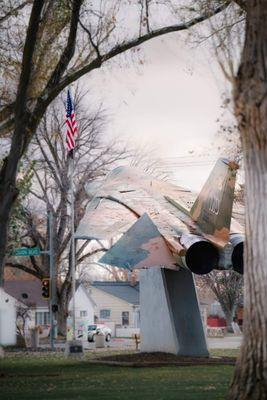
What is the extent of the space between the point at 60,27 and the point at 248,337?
46.5 ft

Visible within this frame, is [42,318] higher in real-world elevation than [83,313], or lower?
lower

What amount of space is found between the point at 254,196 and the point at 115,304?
78061 mm

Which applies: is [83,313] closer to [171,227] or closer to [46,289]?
[46,289]

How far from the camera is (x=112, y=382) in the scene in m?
19.5

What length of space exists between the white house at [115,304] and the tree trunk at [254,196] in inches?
2992

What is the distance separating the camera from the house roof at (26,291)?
78.9 m

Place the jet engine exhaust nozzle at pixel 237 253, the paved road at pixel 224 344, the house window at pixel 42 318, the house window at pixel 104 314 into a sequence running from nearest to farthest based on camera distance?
the jet engine exhaust nozzle at pixel 237 253 < the paved road at pixel 224 344 < the house window at pixel 42 318 < the house window at pixel 104 314

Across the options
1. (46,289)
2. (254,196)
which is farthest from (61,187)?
(254,196)

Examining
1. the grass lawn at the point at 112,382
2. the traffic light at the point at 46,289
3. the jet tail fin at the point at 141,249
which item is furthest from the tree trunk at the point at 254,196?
the traffic light at the point at 46,289

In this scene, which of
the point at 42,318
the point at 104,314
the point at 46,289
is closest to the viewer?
the point at 46,289

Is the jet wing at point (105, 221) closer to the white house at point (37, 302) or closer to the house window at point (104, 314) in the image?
the white house at point (37, 302)

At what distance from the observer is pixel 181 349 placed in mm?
31078

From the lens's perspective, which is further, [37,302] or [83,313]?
[83,313]

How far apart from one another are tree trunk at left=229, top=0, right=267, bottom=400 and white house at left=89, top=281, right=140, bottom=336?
7600cm
